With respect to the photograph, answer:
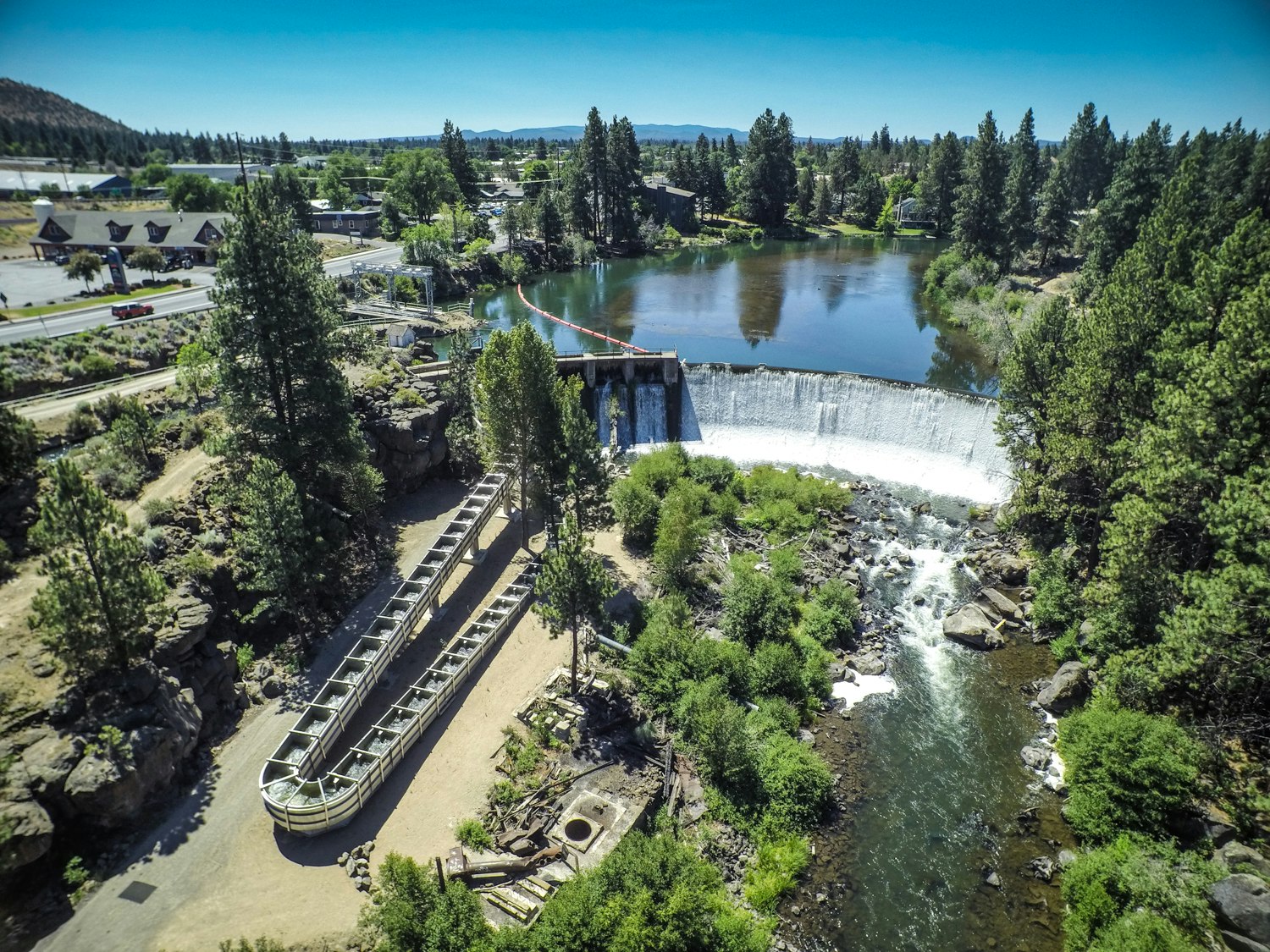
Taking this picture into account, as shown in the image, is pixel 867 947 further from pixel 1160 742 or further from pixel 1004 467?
pixel 1004 467

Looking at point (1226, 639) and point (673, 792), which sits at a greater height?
point (1226, 639)

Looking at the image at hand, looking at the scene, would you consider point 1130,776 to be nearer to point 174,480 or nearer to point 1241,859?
point 1241,859

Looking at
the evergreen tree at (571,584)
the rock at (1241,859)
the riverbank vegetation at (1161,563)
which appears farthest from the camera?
the evergreen tree at (571,584)

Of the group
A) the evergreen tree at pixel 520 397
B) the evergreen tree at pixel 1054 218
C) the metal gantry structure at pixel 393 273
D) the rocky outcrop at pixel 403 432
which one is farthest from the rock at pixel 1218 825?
the evergreen tree at pixel 1054 218

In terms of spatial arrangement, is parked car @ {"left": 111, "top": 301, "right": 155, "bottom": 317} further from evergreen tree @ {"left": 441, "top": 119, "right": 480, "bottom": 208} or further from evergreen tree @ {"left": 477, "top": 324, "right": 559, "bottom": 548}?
evergreen tree @ {"left": 441, "top": 119, "right": 480, "bottom": 208}

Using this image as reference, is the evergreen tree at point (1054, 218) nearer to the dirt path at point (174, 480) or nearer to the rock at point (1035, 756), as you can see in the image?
the rock at point (1035, 756)

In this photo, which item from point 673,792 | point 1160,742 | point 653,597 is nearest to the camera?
point 1160,742

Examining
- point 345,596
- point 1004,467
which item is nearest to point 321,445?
point 345,596
